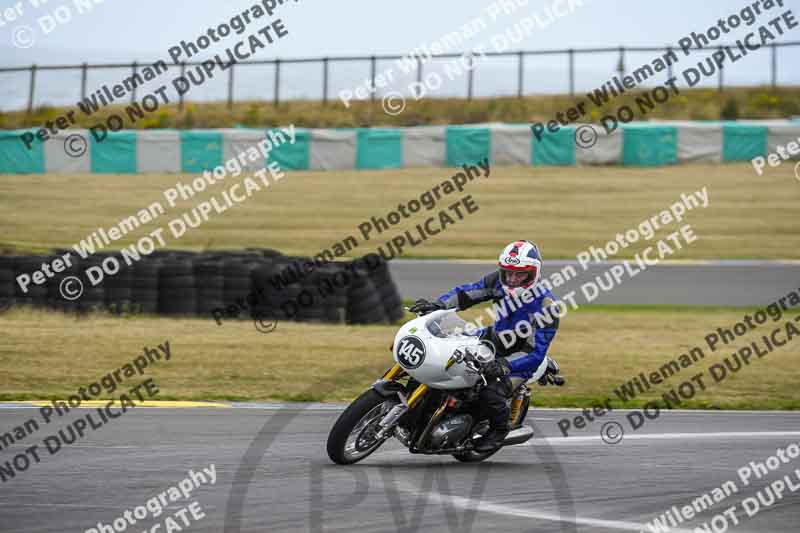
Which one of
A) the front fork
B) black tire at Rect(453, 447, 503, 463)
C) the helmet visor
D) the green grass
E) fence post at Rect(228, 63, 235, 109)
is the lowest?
black tire at Rect(453, 447, 503, 463)

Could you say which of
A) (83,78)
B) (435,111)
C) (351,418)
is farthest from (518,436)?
(83,78)

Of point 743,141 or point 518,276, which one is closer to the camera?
point 518,276

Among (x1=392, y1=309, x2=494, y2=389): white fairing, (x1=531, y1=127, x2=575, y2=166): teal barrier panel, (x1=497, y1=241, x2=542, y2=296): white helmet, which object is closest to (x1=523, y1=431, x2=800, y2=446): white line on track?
(x1=497, y1=241, x2=542, y2=296): white helmet

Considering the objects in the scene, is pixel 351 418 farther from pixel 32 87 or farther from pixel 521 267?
pixel 32 87

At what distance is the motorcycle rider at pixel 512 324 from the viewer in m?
8.84

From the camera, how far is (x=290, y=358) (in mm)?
15352

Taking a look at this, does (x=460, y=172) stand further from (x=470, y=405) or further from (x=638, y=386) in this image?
(x=470, y=405)

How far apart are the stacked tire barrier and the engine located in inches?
343

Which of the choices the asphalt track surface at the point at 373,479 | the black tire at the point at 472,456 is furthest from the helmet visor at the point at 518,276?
the asphalt track surface at the point at 373,479

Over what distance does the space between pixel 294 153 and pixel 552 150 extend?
7957mm

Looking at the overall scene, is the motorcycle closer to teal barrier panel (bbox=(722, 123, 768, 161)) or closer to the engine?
the engine

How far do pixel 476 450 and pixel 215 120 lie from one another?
115 ft

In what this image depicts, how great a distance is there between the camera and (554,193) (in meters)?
33.9

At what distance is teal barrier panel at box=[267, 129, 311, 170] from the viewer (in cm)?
3547
